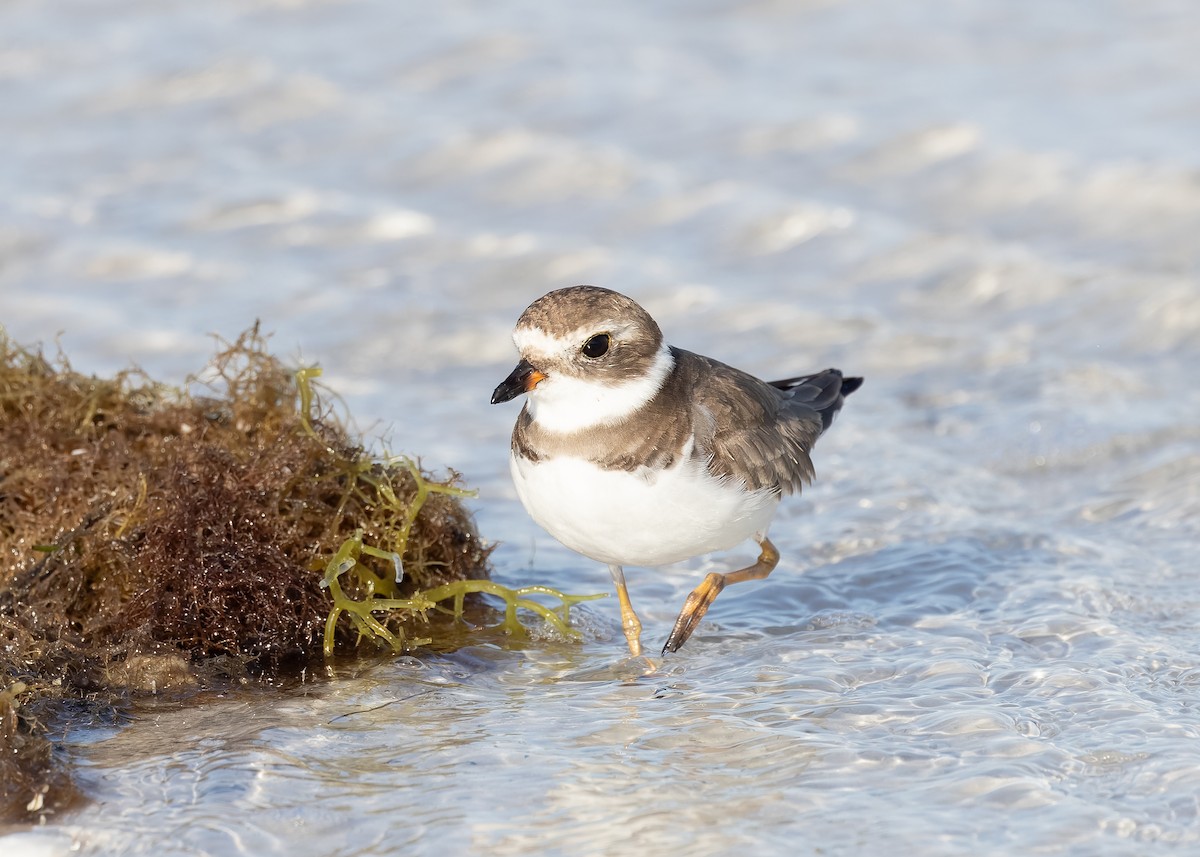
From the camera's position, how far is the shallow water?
4414 millimetres

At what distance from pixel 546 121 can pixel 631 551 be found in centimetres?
717

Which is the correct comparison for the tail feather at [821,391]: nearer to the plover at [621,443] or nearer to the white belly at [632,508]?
the plover at [621,443]

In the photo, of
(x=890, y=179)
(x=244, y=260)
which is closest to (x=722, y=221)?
(x=890, y=179)

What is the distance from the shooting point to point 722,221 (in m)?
10.5

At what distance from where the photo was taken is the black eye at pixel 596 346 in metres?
5.19

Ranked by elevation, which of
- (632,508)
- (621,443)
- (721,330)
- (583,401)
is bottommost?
(632,508)

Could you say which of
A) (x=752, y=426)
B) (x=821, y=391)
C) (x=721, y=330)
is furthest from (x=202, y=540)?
(x=721, y=330)

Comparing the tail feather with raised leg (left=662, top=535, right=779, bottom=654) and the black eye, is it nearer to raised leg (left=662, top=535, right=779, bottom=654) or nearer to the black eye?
raised leg (left=662, top=535, right=779, bottom=654)

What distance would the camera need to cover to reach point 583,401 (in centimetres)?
516

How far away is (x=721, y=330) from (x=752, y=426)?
3.89 m

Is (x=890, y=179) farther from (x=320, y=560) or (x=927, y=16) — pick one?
(x=320, y=560)

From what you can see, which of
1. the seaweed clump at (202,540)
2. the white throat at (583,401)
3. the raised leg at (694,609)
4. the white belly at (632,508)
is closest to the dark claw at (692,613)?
the raised leg at (694,609)

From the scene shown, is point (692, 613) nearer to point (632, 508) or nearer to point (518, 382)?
point (632, 508)

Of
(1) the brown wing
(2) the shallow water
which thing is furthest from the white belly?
(2) the shallow water
